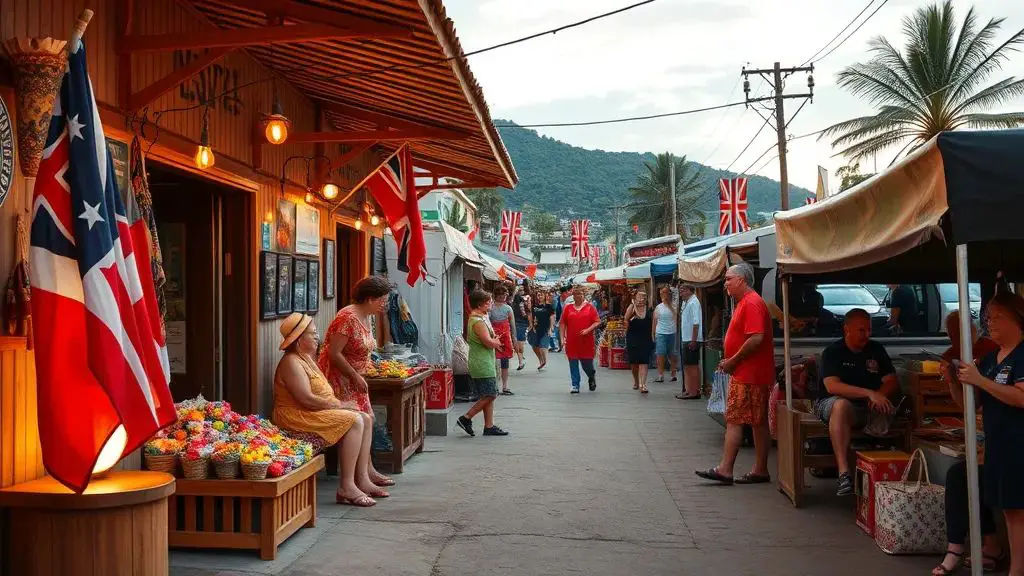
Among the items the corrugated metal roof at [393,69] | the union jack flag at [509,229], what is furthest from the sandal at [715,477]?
the union jack flag at [509,229]

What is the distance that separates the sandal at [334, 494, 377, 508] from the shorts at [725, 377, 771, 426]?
10.3ft

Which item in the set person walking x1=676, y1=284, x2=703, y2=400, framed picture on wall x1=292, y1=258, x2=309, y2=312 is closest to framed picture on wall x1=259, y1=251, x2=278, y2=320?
framed picture on wall x1=292, y1=258, x2=309, y2=312

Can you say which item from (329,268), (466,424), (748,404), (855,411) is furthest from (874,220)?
(329,268)

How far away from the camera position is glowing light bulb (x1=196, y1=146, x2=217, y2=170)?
631 centimetres

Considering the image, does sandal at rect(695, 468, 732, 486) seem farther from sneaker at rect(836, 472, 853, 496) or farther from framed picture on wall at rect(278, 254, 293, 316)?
framed picture on wall at rect(278, 254, 293, 316)

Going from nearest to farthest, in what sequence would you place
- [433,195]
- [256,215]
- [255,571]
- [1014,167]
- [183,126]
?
[1014,167], [255,571], [183,126], [256,215], [433,195]

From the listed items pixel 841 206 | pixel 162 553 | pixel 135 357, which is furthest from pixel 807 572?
pixel 135 357

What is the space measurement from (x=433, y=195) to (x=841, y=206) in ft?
172

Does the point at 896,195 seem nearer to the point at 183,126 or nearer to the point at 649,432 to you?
the point at 183,126

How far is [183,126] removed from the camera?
20.5 ft

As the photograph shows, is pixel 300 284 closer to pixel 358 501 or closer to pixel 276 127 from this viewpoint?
pixel 276 127

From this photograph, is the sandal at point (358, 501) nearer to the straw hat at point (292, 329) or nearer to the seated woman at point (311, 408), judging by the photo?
the seated woman at point (311, 408)

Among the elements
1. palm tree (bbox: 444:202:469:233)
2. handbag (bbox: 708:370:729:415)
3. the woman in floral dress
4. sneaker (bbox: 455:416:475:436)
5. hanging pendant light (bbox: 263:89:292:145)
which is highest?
palm tree (bbox: 444:202:469:233)

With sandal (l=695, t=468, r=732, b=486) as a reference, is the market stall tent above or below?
above
